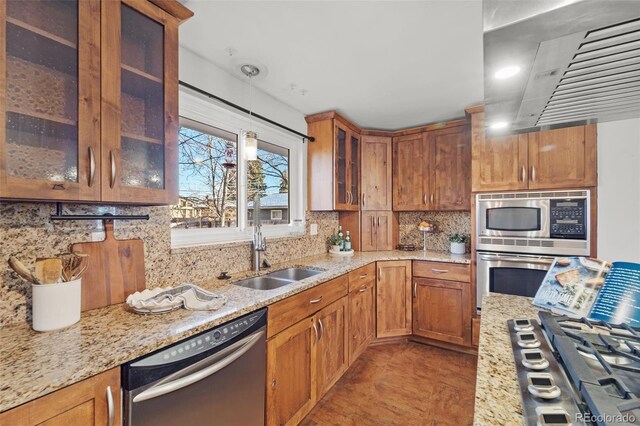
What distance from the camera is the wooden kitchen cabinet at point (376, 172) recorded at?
11.2 feet

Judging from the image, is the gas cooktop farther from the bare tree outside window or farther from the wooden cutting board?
the bare tree outside window

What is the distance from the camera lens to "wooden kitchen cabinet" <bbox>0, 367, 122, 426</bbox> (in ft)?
2.33

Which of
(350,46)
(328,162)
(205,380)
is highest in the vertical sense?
(350,46)

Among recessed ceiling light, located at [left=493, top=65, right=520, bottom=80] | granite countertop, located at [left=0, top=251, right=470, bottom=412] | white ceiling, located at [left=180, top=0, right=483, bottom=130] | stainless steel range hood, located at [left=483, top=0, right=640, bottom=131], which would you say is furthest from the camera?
white ceiling, located at [left=180, top=0, right=483, bottom=130]

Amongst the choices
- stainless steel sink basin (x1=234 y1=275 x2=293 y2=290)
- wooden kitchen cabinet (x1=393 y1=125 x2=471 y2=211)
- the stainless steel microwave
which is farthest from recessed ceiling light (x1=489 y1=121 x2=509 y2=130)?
wooden kitchen cabinet (x1=393 y1=125 x2=471 y2=211)

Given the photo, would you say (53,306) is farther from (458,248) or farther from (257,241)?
(458,248)

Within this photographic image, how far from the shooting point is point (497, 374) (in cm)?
68

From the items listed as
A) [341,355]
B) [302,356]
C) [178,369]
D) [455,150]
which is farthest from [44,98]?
[455,150]

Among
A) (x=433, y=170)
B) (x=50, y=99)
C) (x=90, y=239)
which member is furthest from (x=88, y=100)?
(x=433, y=170)

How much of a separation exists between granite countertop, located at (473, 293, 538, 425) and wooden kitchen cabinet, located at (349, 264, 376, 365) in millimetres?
1374

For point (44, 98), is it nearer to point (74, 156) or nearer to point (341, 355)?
point (74, 156)

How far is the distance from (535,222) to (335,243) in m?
1.86

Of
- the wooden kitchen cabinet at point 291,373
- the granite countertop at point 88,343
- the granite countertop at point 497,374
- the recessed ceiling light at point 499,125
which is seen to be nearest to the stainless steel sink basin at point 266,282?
the wooden kitchen cabinet at point 291,373

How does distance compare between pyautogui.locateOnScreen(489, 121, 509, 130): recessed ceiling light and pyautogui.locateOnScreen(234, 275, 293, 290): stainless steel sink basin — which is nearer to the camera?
pyautogui.locateOnScreen(489, 121, 509, 130): recessed ceiling light
